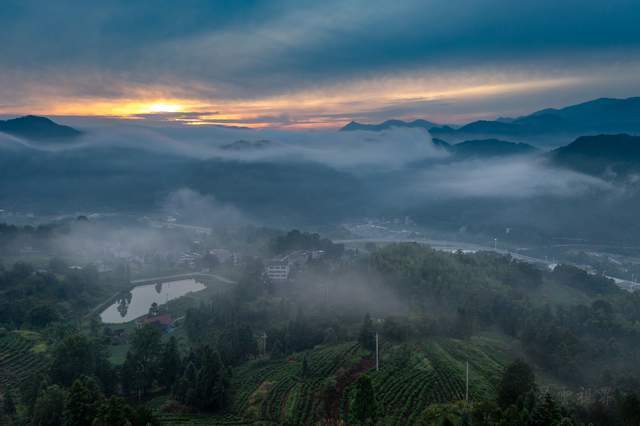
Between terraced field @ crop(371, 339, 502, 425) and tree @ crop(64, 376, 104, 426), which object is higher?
tree @ crop(64, 376, 104, 426)

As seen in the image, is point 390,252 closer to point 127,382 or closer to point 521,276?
point 521,276

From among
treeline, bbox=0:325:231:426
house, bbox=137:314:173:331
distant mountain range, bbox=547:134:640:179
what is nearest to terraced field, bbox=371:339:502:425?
treeline, bbox=0:325:231:426

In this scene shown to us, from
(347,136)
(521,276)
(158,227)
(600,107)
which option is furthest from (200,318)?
(600,107)

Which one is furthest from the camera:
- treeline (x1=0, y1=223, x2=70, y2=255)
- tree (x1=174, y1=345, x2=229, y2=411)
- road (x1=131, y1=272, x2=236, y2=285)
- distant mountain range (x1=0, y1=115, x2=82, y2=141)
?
distant mountain range (x1=0, y1=115, x2=82, y2=141)

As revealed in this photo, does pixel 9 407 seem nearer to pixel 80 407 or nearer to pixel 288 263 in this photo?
pixel 80 407

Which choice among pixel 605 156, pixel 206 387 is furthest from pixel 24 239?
pixel 605 156

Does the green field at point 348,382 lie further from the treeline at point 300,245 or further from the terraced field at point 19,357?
the treeline at point 300,245

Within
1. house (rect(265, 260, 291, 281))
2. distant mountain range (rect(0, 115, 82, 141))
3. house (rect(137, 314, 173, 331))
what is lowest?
house (rect(137, 314, 173, 331))

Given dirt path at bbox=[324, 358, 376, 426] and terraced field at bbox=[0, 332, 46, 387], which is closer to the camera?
dirt path at bbox=[324, 358, 376, 426]

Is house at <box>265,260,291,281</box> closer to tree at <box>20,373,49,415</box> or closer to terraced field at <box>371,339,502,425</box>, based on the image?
terraced field at <box>371,339,502,425</box>

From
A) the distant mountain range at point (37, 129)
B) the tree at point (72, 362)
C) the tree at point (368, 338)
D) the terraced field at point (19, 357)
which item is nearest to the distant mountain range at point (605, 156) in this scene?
the tree at point (368, 338)
